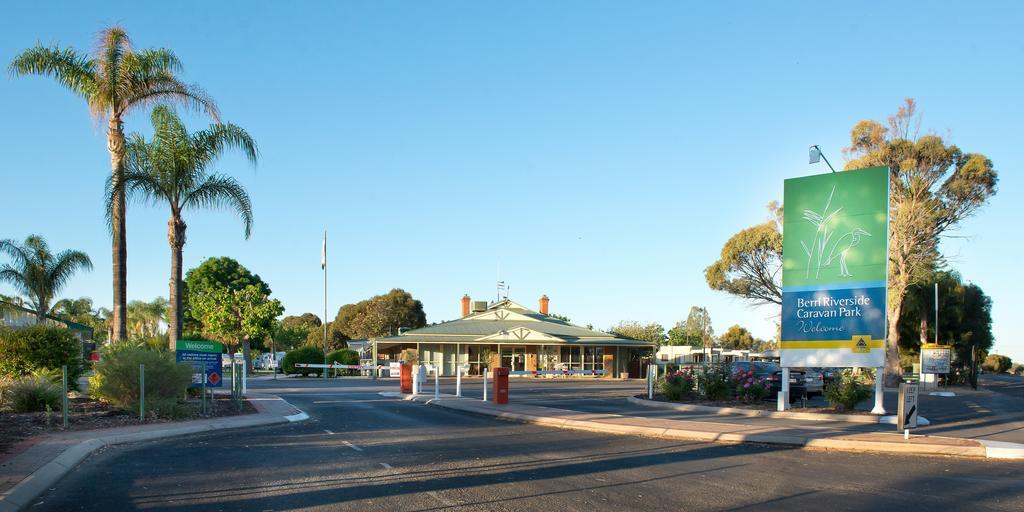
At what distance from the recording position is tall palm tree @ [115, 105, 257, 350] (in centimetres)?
2197

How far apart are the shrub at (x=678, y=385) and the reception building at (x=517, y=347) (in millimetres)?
21332

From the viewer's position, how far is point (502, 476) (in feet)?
33.8

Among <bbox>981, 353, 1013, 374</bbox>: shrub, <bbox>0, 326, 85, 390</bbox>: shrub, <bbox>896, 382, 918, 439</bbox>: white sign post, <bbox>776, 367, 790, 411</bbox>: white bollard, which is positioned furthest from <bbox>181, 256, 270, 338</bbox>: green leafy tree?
<bbox>981, 353, 1013, 374</bbox>: shrub

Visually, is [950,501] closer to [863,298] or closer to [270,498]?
[270,498]

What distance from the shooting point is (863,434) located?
50.4 feet

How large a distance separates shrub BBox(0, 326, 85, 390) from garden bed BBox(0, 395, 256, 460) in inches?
42.0

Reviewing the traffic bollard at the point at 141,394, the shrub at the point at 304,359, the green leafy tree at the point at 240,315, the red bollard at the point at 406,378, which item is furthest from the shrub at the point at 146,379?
the green leafy tree at the point at 240,315

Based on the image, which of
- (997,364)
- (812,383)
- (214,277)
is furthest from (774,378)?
(997,364)

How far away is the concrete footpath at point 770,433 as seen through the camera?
13234mm

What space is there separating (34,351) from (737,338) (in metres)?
105

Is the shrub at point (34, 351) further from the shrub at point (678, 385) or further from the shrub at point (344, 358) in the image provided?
the shrub at point (344, 358)

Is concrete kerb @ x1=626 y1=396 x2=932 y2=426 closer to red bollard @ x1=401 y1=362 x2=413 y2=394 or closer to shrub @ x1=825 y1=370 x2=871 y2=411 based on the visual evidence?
shrub @ x1=825 y1=370 x2=871 y2=411

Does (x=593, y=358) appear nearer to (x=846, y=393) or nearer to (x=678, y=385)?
(x=678, y=385)

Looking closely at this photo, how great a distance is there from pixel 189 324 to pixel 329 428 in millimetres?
59646
